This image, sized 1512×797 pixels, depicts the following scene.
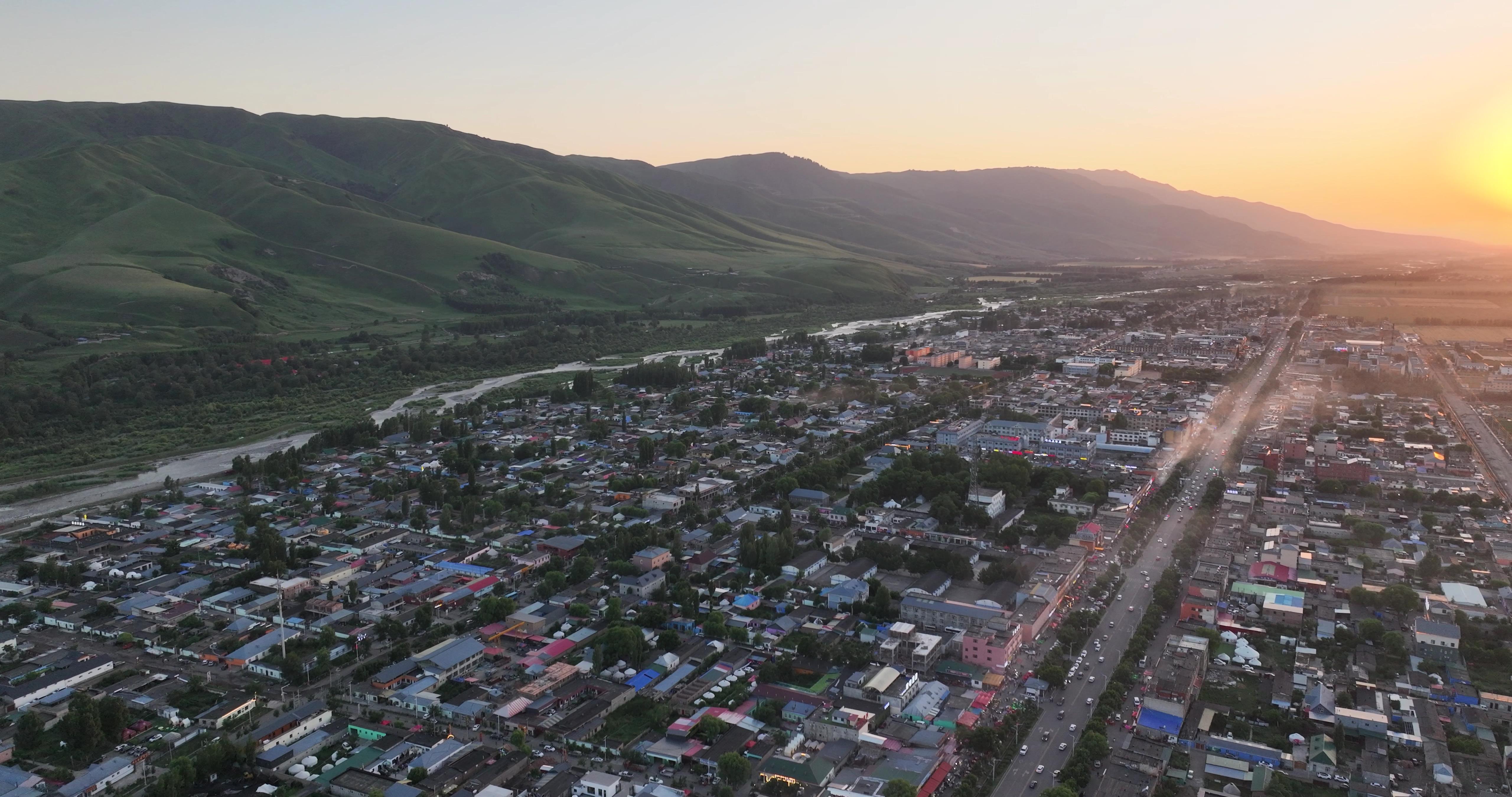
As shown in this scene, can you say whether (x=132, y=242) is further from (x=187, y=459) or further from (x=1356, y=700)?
(x=1356, y=700)

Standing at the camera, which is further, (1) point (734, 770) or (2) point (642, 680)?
(2) point (642, 680)

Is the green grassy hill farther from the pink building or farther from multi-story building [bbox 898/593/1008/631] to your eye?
the pink building

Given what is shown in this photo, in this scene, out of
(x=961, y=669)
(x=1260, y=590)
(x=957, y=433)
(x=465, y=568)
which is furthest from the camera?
(x=957, y=433)

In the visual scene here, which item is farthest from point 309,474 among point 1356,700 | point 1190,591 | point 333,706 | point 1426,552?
point 1426,552

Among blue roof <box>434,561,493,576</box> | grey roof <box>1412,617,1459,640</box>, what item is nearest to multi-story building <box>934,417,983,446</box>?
grey roof <box>1412,617,1459,640</box>

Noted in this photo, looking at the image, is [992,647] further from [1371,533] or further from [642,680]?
[1371,533]

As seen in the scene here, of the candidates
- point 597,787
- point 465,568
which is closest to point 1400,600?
point 597,787

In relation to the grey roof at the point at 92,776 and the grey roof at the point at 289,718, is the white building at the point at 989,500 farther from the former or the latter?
the grey roof at the point at 92,776
